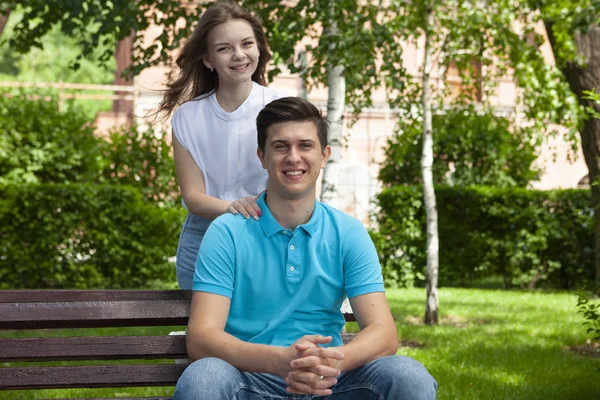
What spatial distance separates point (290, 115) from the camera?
3.28 metres

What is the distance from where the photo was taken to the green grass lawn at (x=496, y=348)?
6410 mm

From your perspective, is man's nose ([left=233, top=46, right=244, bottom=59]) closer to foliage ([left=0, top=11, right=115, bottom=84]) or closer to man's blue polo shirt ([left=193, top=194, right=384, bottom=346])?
man's blue polo shirt ([left=193, top=194, right=384, bottom=346])

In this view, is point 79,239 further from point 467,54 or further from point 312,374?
point 312,374

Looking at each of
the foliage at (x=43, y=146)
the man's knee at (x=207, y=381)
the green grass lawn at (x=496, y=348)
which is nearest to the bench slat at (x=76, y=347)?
the man's knee at (x=207, y=381)

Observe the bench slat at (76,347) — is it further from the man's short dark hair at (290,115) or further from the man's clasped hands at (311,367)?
the man's short dark hair at (290,115)

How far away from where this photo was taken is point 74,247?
12805 mm

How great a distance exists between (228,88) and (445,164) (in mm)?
12226

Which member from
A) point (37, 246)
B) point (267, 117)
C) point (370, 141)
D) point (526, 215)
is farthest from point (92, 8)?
point (370, 141)

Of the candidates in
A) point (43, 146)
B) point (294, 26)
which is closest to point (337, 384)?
point (294, 26)

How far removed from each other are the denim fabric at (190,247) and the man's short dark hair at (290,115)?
0.69 metres

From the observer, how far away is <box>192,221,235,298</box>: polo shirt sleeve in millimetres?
3156

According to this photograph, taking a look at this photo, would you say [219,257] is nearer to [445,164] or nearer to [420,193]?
[420,193]

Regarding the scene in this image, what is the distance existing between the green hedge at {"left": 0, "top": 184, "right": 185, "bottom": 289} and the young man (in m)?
9.72

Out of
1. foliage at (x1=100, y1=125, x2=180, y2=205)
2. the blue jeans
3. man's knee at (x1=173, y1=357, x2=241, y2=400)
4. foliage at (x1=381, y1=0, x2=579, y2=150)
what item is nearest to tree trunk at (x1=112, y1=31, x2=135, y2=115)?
foliage at (x1=100, y1=125, x2=180, y2=205)
